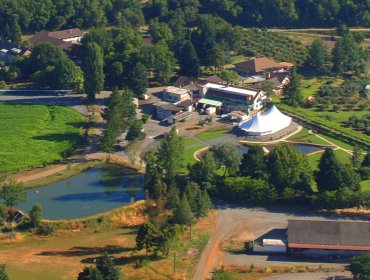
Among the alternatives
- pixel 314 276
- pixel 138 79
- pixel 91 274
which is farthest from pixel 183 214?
pixel 138 79

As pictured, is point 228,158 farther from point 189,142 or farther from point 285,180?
point 189,142

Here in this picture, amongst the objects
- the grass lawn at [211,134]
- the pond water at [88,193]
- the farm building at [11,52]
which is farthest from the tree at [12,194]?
the farm building at [11,52]

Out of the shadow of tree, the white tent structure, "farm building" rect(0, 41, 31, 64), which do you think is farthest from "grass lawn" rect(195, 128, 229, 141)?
"farm building" rect(0, 41, 31, 64)

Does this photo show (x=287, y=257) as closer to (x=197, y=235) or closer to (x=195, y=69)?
(x=197, y=235)

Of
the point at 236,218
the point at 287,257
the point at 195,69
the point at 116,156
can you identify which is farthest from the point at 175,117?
the point at 287,257

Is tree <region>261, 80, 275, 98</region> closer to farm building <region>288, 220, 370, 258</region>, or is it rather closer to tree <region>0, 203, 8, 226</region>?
farm building <region>288, 220, 370, 258</region>

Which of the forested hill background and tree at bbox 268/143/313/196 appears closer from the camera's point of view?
tree at bbox 268/143/313/196
